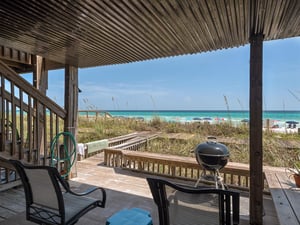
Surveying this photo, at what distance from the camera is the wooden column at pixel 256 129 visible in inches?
98.6

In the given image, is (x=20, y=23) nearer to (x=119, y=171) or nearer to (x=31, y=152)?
(x=31, y=152)

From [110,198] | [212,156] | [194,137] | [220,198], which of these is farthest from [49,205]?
[194,137]

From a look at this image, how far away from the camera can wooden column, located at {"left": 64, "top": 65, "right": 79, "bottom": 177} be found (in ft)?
13.6

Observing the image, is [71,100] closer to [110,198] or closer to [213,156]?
[110,198]

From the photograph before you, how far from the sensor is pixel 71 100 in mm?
4184

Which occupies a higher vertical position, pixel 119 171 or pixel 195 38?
pixel 195 38

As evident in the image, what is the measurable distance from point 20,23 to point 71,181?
9.76 feet

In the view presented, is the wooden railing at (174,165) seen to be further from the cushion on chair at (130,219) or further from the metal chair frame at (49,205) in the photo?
the metal chair frame at (49,205)

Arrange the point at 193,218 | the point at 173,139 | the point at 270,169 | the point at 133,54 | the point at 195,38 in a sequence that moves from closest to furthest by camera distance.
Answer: the point at 193,218, the point at 195,38, the point at 133,54, the point at 270,169, the point at 173,139

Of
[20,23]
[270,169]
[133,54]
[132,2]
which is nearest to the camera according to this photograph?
[132,2]

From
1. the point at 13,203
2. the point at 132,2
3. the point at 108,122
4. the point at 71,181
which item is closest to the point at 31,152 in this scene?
the point at 13,203

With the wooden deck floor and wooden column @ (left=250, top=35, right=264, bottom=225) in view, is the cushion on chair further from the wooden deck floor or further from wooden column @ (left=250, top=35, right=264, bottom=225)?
wooden column @ (left=250, top=35, right=264, bottom=225)

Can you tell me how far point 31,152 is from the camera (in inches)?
127

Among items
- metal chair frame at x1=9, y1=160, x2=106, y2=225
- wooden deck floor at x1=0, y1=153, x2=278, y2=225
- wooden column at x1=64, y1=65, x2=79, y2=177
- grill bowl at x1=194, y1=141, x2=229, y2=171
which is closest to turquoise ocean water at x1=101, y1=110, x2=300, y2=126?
grill bowl at x1=194, y1=141, x2=229, y2=171
